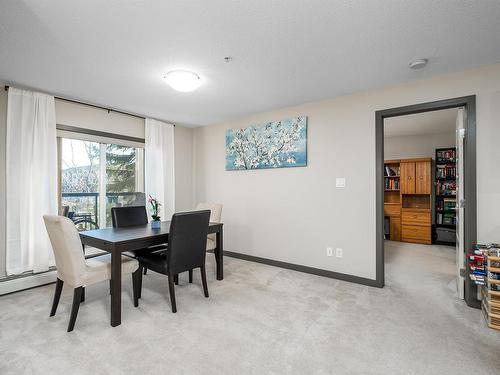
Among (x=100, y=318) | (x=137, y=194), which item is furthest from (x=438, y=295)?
(x=137, y=194)

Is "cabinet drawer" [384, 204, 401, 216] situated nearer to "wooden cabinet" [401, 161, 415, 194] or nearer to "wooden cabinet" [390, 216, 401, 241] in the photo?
"wooden cabinet" [390, 216, 401, 241]

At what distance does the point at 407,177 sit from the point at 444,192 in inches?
30.3

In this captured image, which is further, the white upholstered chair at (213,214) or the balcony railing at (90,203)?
the balcony railing at (90,203)

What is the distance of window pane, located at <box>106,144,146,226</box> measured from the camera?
3.97 m

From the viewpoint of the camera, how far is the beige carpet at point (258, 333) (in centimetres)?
170

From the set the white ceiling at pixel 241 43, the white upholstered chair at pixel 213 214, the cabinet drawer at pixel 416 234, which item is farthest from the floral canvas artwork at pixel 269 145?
the cabinet drawer at pixel 416 234

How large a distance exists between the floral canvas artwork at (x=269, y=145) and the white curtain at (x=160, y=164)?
1.02 m

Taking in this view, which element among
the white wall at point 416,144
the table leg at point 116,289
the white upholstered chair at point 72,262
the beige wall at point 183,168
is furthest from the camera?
the white wall at point 416,144

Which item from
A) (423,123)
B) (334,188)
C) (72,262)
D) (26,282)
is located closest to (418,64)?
(334,188)

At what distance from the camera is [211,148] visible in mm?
4738

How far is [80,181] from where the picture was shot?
12.1 ft

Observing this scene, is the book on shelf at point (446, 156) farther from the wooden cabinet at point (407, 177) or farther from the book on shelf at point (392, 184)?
the book on shelf at point (392, 184)

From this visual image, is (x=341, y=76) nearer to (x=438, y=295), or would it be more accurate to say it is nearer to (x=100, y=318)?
(x=438, y=295)

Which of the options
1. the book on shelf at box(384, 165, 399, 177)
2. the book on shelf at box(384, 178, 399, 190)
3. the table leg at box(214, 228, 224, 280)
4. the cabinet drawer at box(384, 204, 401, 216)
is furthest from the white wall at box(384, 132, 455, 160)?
the table leg at box(214, 228, 224, 280)
